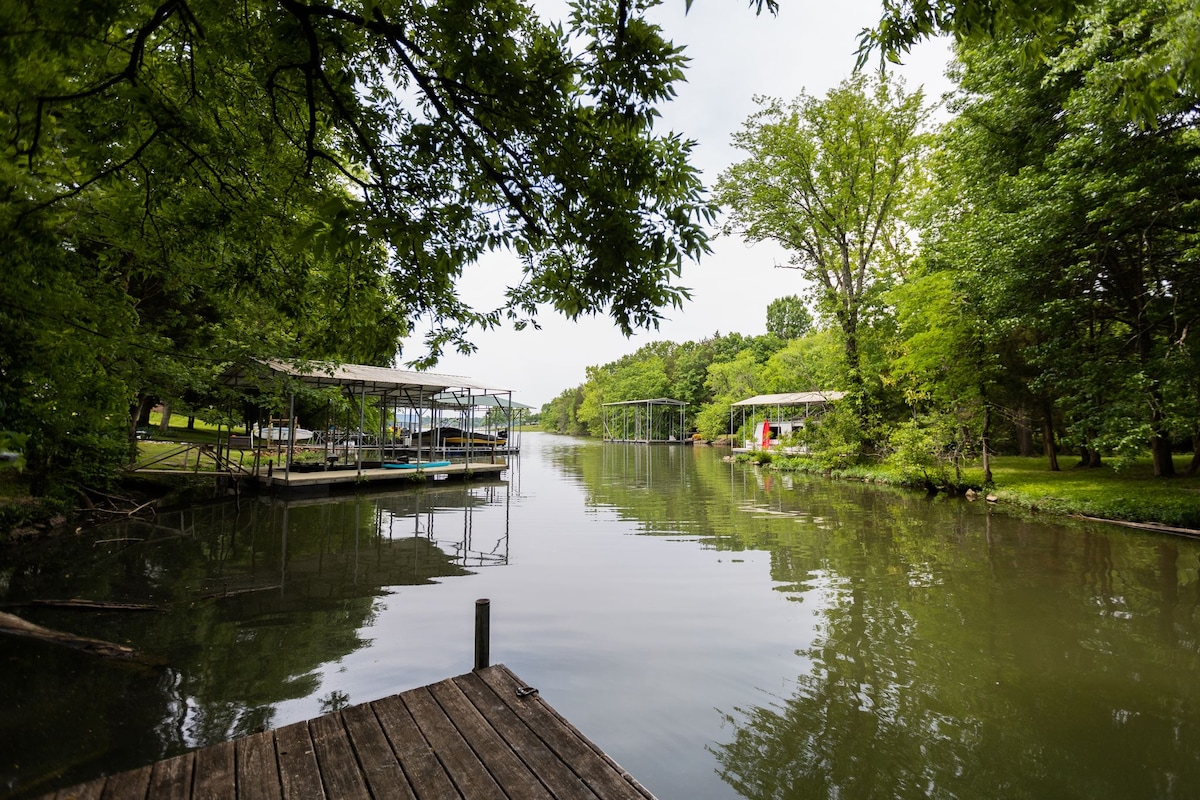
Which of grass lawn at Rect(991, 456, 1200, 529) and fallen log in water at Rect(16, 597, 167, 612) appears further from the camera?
grass lawn at Rect(991, 456, 1200, 529)

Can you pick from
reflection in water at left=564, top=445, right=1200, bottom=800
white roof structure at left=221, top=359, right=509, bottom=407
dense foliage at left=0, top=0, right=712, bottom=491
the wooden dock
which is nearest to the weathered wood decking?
reflection in water at left=564, top=445, right=1200, bottom=800

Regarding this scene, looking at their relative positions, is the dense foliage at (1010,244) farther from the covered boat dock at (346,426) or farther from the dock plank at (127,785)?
the covered boat dock at (346,426)

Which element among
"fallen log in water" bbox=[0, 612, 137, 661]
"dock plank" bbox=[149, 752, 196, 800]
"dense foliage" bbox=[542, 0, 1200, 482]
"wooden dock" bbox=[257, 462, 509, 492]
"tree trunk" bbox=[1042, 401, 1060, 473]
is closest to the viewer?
"dock plank" bbox=[149, 752, 196, 800]

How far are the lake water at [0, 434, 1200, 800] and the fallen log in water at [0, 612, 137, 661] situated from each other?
5.6 inches

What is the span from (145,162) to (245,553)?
22.5 feet

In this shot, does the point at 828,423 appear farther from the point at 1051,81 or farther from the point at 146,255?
the point at 146,255

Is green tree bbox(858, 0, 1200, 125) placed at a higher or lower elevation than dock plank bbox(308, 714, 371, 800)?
higher

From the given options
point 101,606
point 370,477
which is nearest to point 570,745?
point 101,606

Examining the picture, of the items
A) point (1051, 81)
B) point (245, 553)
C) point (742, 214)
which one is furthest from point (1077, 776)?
point (742, 214)

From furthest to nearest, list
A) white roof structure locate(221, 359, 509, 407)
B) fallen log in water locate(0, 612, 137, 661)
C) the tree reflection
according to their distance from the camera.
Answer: white roof structure locate(221, 359, 509, 407) → fallen log in water locate(0, 612, 137, 661) → the tree reflection

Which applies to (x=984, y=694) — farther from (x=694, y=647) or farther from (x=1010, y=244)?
(x=1010, y=244)

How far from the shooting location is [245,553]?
9.42 metres

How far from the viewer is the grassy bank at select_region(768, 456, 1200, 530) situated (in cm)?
1144

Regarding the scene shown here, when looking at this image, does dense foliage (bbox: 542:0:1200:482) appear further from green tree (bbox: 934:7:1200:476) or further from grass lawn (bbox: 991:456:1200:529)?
grass lawn (bbox: 991:456:1200:529)
